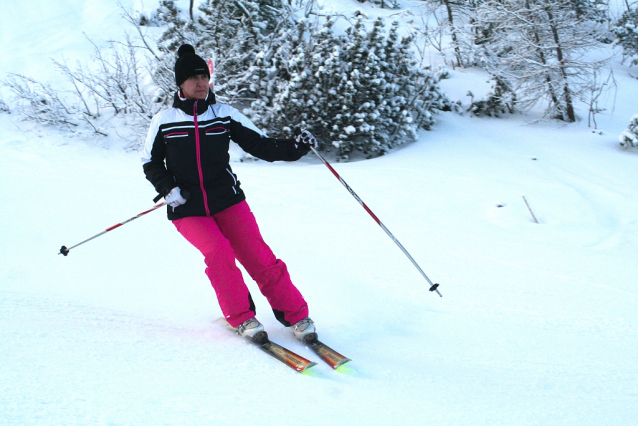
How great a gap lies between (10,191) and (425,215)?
494cm

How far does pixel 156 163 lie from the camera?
104 inches

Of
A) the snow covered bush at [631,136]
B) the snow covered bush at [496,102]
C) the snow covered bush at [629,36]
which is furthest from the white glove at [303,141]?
the snow covered bush at [629,36]

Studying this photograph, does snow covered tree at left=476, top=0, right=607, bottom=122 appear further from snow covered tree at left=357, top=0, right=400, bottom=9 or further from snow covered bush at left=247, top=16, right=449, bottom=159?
snow covered tree at left=357, top=0, right=400, bottom=9

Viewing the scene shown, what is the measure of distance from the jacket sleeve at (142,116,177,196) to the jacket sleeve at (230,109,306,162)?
0.43 meters

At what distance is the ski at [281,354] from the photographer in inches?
A: 90.7

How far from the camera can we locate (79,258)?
12.8 ft

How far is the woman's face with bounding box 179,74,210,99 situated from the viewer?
8.59 feet

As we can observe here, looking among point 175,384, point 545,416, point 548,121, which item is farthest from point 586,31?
point 175,384

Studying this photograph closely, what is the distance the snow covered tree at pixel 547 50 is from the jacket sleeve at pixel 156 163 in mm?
9259

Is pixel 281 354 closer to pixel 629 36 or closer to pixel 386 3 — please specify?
pixel 629 36

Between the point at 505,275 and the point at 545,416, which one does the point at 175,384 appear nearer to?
the point at 545,416

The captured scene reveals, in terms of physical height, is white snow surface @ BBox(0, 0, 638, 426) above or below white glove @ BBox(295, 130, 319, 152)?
below

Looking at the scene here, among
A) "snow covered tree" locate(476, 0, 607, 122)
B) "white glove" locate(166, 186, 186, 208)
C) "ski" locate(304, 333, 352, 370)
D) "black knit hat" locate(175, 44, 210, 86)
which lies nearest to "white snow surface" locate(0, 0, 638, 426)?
"ski" locate(304, 333, 352, 370)

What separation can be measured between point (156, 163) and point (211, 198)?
1.19 ft
